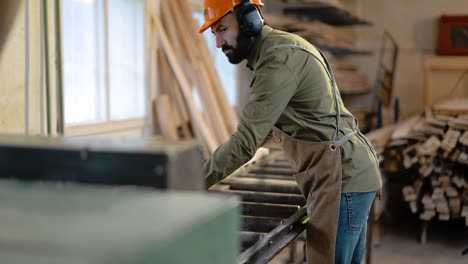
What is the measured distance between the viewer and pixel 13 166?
1065mm

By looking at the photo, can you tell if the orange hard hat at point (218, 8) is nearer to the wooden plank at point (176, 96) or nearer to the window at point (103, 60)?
the window at point (103, 60)

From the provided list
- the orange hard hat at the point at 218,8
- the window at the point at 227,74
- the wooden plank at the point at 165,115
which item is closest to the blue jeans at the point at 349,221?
the orange hard hat at the point at 218,8

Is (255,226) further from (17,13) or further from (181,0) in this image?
(181,0)

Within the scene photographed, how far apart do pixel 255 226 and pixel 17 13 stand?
1.33 metres

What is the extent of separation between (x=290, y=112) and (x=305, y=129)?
0.10 meters

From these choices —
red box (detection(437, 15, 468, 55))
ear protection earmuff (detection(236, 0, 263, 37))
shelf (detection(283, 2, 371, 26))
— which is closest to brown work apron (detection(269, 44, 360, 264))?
ear protection earmuff (detection(236, 0, 263, 37))

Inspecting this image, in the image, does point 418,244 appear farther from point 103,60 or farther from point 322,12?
point 103,60

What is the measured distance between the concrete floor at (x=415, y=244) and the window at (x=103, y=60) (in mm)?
1711

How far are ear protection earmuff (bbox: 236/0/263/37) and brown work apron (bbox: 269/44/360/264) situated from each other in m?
0.24

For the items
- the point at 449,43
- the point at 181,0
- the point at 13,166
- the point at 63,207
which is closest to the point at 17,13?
the point at 13,166

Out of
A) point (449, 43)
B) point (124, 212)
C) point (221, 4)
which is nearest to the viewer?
point (124, 212)

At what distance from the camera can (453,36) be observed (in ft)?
24.7

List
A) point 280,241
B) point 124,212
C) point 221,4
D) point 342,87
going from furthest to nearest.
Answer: point 342,87 → point 221,4 → point 280,241 → point 124,212

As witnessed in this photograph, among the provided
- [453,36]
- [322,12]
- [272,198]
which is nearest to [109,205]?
[272,198]
